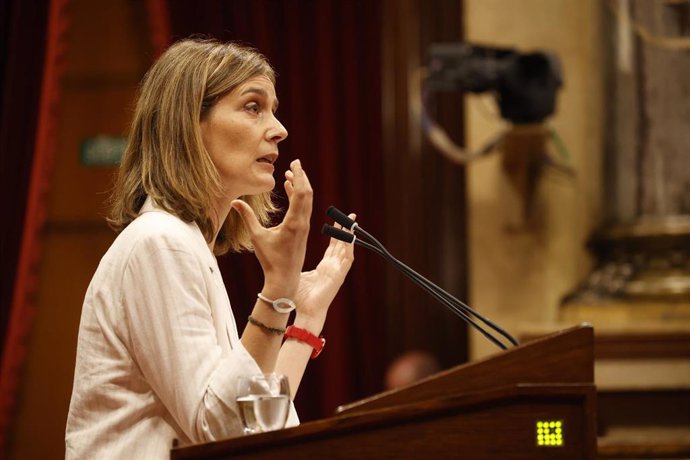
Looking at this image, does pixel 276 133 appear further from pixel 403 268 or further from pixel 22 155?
pixel 22 155

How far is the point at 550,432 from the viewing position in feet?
4.87

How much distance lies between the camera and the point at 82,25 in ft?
16.2

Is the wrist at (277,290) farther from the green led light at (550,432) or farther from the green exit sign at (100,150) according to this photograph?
the green exit sign at (100,150)

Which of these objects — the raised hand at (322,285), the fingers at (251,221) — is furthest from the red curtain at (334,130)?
the fingers at (251,221)

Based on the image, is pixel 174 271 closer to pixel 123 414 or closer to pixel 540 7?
pixel 123 414

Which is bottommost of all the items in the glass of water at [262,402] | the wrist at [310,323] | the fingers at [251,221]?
the glass of water at [262,402]

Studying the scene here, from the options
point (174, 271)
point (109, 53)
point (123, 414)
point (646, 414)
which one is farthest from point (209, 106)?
point (109, 53)

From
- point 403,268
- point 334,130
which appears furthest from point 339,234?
point 334,130

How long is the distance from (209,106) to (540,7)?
2.81 meters

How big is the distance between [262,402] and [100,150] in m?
3.57

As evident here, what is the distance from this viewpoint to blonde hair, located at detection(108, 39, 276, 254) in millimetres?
1793

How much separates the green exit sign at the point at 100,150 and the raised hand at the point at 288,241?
3.32 m

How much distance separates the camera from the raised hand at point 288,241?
62.7 inches

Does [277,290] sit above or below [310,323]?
above
